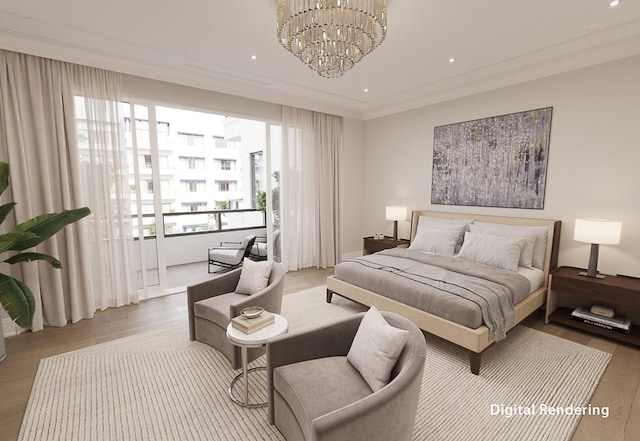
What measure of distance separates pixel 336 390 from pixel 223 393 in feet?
3.55

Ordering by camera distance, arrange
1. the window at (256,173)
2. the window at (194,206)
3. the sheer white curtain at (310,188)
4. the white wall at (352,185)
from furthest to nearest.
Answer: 1. the window at (256,173)
2. the window at (194,206)
3. the white wall at (352,185)
4. the sheer white curtain at (310,188)

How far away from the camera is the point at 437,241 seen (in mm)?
4078

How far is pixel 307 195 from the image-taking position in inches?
211

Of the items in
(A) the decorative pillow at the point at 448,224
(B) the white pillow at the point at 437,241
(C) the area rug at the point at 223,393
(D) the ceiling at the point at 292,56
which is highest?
(D) the ceiling at the point at 292,56

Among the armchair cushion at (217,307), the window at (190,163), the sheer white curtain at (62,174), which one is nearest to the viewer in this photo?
the armchair cushion at (217,307)

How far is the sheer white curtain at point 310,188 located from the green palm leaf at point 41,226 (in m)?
2.96

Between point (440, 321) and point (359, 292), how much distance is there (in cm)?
101

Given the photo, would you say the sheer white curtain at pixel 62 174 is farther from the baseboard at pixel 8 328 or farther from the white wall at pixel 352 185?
the white wall at pixel 352 185

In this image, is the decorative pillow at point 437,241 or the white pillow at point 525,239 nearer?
the white pillow at point 525,239

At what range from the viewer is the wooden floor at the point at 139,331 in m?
1.90

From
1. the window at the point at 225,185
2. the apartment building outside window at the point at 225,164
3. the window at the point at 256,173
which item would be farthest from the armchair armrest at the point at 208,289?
the apartment building outside window at the point at 225,164

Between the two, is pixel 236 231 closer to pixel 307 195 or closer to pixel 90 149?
pixel 307 195

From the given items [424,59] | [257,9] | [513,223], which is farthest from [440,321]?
[257,9]

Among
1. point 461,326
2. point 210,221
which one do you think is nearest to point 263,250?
point 210,221
